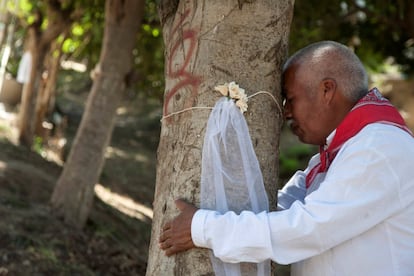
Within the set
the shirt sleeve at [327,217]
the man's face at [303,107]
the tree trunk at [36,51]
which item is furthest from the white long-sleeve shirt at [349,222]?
the tree trunk at [36,51]

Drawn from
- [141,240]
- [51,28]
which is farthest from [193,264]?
[51,28]

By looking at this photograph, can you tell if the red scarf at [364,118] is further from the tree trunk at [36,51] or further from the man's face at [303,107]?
the tree trunk at [36,51]

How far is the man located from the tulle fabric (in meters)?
0.13

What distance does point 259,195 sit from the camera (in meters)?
2.53

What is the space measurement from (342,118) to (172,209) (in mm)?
727

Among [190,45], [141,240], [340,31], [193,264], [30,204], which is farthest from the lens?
[340,31]

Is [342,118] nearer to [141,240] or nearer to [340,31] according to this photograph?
[141,240]

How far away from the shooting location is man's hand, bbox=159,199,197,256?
2.40 metres

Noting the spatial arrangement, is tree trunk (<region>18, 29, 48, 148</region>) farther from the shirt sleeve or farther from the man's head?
the shirt sleeve

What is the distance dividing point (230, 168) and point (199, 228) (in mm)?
292

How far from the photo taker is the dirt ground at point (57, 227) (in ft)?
21.0

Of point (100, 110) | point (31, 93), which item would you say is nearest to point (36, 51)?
point (31, 93)

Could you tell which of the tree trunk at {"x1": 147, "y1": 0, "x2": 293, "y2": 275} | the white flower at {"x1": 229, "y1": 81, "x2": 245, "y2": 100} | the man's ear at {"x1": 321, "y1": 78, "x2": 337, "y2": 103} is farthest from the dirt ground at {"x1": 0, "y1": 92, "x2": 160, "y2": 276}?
the man's ear at {"x1": 321, "y1": 78, "x2": 337, "y2": 103}

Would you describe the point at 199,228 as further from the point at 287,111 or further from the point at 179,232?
the point at 287,111
